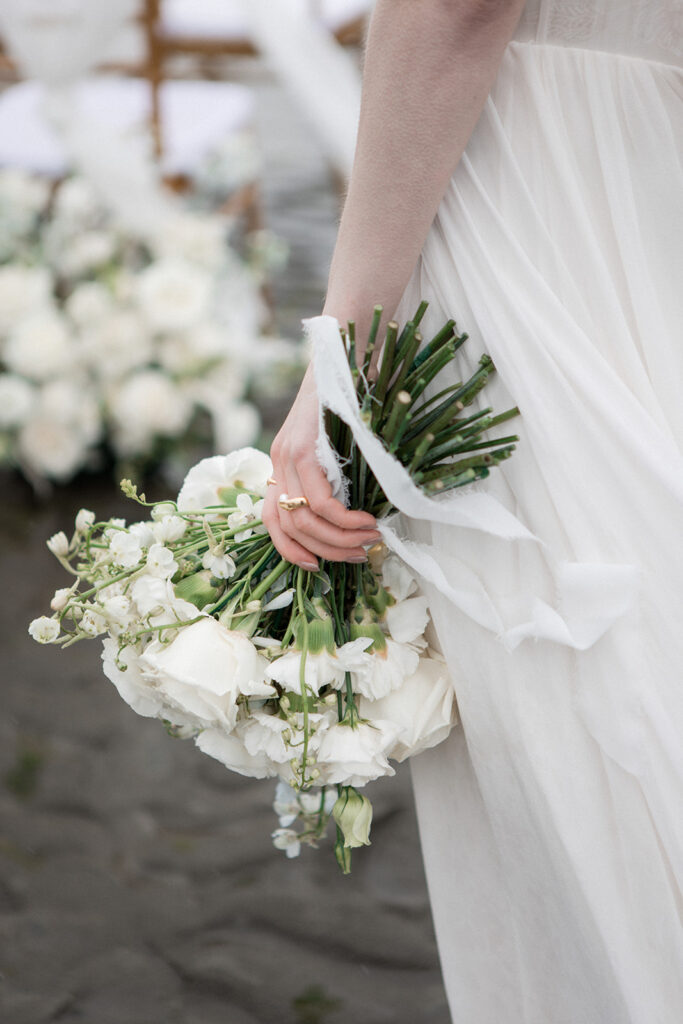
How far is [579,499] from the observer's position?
75 cm

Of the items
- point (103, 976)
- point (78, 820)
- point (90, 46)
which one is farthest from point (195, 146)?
point (103, 976)

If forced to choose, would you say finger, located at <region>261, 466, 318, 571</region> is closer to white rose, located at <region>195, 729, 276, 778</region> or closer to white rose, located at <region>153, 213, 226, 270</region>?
white rose, located at <region>195, 729, 276, 778</region>

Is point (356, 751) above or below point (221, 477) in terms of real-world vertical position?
below

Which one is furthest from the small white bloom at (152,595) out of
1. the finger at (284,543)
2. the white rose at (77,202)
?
the white rose at (77,202)

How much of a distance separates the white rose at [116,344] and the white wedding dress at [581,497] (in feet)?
5.38

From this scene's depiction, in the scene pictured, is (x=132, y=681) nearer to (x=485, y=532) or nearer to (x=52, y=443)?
(x=485, y=532)

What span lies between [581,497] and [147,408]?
174 cm

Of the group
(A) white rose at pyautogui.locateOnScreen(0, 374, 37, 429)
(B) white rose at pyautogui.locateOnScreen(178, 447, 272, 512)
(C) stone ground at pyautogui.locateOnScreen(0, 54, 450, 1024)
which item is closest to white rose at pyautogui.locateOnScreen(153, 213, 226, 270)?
(A) white rose at pyautogui.locateOnScreen(0, 374, 37, 429)

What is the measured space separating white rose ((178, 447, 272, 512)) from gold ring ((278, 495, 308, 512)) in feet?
0.49

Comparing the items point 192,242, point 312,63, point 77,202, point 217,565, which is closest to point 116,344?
point 192,242

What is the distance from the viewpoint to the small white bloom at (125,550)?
2.81 ft

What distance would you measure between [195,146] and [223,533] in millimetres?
2432

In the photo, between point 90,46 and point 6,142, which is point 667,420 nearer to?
point 90,46

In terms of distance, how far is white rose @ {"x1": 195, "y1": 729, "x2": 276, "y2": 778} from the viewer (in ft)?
2.75
